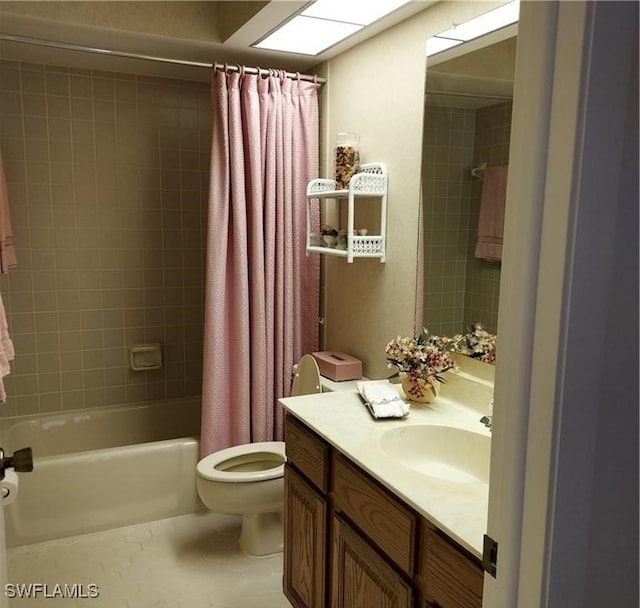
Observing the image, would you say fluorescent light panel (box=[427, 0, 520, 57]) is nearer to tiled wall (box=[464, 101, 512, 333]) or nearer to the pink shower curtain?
tiled wall (box=[464, 101, 512, 333])

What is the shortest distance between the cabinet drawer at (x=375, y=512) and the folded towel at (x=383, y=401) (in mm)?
233

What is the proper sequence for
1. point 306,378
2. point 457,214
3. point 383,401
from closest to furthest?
point 383,401 → point 457,214 → point 306,378

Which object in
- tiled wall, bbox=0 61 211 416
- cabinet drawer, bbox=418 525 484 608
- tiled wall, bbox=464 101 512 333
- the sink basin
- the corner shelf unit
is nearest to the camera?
cabinet drawer, bbox=418 525 484 608

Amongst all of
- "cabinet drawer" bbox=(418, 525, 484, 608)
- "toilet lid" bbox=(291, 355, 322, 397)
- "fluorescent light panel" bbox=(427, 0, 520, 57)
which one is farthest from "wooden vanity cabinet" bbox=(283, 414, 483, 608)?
"fluorescent light panel" bbox=(427, 0, 520, 57)

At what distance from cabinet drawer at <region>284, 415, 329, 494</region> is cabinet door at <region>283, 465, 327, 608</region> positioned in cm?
5

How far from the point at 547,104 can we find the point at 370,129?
1.80 meters

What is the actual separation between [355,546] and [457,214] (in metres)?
1.13

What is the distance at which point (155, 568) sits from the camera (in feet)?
7.96

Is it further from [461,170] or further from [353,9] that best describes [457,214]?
[353,9]

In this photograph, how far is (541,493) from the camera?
755 mm

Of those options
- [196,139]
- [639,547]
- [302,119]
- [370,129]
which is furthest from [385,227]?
[639,547]

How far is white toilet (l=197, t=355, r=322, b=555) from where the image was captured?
7.89ft

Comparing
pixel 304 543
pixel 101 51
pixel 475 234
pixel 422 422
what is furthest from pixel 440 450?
pixel 101 51

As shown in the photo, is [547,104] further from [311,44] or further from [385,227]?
[311,44]
